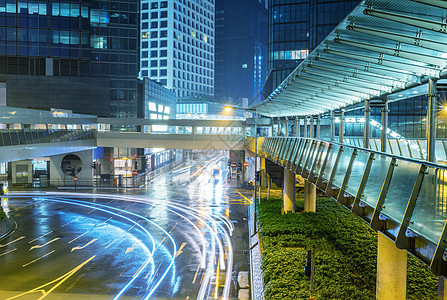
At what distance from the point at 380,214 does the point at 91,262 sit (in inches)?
720

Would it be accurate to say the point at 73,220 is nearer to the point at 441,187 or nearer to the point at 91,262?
the point at 91,262

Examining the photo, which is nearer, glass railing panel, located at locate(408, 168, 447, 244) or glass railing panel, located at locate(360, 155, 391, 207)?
glass railing panel, located at locate(408, 168, 447, 244)

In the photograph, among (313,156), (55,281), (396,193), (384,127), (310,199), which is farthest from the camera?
(310,199)

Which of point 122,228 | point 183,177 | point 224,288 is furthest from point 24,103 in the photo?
point 224,288

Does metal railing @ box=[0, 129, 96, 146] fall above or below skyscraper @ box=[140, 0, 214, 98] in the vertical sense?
below

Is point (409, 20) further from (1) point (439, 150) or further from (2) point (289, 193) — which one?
(2) point (289, 193)

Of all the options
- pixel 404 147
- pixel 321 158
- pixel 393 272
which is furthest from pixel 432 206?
pixel 404 147

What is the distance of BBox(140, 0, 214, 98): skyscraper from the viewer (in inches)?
4872

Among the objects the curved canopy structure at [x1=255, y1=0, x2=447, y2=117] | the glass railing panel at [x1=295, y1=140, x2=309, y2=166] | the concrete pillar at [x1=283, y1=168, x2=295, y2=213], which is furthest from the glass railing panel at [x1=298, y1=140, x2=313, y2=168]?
the concrete pillar at [x1=283, y1=168, x2=295, y2=213]

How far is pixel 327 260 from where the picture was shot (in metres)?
17.1

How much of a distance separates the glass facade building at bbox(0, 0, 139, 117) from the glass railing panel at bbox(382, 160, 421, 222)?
6583 centimetres

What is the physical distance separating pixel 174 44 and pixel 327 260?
115074 millimetres

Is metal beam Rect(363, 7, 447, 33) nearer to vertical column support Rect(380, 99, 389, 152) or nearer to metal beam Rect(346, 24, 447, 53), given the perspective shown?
metal beam Rect(346, 24, 447, 53)

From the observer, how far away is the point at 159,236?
29.1 meters
